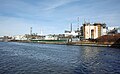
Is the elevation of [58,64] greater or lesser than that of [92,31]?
lesser

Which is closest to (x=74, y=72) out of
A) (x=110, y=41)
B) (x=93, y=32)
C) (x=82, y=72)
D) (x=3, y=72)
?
(x=82, y=72)

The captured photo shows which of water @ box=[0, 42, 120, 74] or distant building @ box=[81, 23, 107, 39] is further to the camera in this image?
distant building @ box=[81, 23, 107, 39]

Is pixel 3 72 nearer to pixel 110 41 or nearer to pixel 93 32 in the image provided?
pixel 110 41

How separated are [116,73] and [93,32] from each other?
377 feet

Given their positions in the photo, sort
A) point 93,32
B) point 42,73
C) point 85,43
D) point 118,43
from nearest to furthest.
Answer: point 42,73 → point 118,43 → point 85,43 → point 93,32

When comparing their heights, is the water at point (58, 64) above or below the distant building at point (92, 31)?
below

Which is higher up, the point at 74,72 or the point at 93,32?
the point at 93,32

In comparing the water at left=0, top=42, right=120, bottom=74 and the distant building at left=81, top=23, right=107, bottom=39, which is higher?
the distant building at left=81, top=23, right=107, bottom=39

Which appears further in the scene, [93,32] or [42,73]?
[93,32]

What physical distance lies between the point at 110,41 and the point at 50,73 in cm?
8190

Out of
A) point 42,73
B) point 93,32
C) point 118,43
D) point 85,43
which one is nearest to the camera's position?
point 42,73

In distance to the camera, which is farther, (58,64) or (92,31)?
(92,31)

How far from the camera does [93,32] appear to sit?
136500mm

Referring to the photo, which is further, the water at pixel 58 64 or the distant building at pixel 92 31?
the distant building at pixel 92 31
